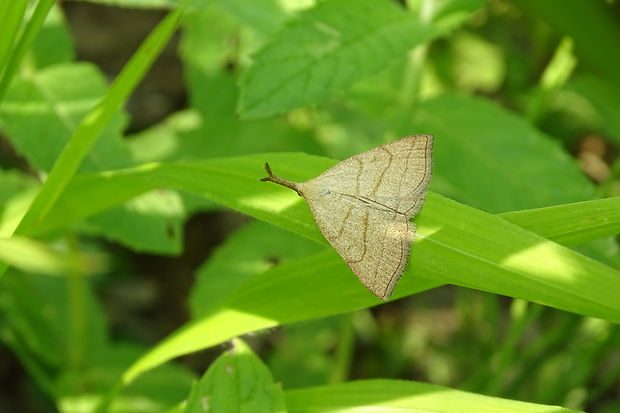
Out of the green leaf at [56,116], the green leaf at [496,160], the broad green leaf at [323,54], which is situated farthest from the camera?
the green leaf at [56,116]

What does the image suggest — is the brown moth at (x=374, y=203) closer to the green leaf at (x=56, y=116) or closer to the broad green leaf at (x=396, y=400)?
the broad green leaf at (x=396, y=400)

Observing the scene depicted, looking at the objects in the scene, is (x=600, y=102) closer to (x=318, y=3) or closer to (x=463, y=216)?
(x=318, y=3)

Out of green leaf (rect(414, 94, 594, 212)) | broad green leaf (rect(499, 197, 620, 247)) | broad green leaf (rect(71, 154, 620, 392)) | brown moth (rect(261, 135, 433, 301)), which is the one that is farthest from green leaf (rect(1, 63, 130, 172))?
broad green leaf (rect(499, 197, 620, 247))

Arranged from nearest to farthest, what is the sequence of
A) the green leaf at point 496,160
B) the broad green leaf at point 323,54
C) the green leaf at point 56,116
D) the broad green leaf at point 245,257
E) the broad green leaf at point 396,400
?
the broad green leaf at point 396,400
the broad green leaf at point 323,54
the green leaf at point 496,160
the green leaf at point 56,116
the broad green leaf at point 245,257

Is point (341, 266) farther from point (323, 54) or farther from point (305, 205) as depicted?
point (323, 54)

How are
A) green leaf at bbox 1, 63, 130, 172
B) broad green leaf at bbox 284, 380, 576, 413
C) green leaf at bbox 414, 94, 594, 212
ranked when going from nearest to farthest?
broad green leaf at bbox 284, 380, 576, 413, green leaf at bbox 414, 94, 594, 212, green leaf at bbox 1, 63, 130, 172

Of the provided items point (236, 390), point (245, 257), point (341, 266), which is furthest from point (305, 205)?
point (245, 257)

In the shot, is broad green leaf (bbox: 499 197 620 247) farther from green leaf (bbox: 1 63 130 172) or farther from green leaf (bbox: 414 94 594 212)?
green leaf (bbox: 1 63 130 172)

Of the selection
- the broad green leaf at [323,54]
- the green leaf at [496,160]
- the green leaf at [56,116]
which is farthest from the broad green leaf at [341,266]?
the green leaf at [496,160]

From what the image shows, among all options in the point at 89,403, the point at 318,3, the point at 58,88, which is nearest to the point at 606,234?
the point at 318,3
